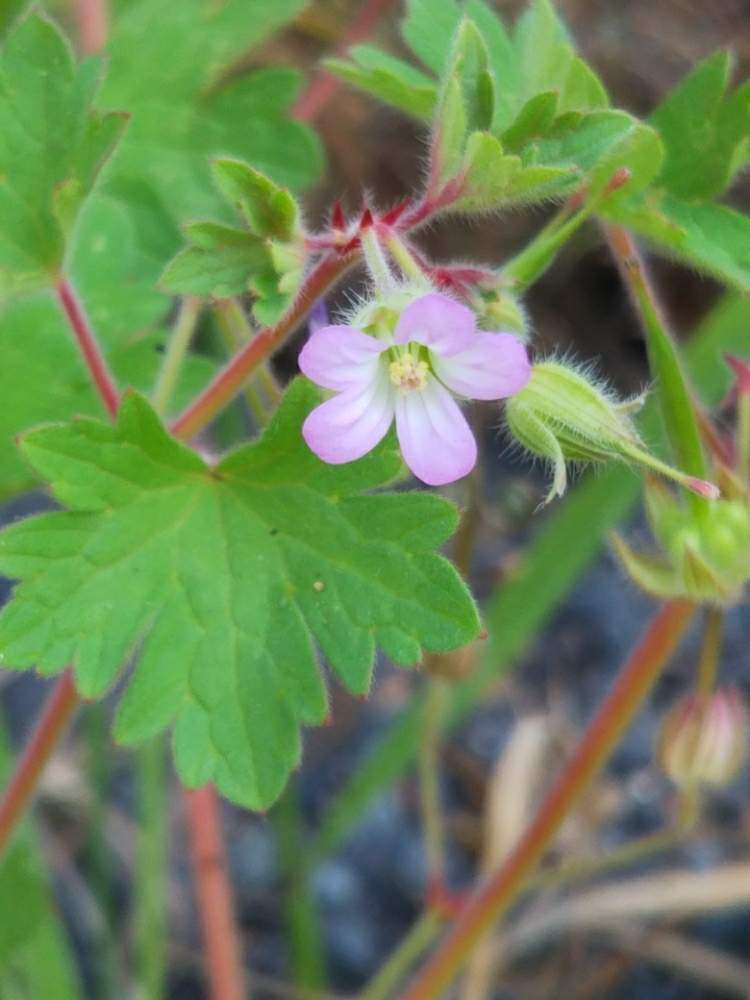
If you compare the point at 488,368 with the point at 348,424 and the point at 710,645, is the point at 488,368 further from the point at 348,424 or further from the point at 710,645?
the point at 710,645

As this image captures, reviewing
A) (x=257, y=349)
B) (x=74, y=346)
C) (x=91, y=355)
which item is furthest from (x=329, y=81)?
(x=257, y=349)

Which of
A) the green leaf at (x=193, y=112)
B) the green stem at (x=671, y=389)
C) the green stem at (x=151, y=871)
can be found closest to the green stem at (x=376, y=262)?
the green stem at (x=671, y=389)

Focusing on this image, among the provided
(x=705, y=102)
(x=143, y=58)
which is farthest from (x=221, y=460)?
(x=143, y=58)

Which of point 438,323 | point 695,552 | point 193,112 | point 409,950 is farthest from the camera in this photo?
point 193,112

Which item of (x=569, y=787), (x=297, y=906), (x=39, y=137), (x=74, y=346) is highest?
(x=39, y=137)

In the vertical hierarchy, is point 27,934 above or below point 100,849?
above

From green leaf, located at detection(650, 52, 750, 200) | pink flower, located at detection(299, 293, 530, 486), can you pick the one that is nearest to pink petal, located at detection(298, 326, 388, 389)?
pink flower, located at detection(299, 293, 530, 486)

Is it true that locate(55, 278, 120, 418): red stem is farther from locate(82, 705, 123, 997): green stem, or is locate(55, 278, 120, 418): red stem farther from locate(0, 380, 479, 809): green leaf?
locate(82, 705, 123, 997): green stem
